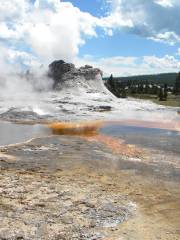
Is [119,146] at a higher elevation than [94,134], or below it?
below

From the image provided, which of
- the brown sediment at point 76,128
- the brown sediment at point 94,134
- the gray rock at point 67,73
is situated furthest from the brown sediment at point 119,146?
the gray rock at point 67,73

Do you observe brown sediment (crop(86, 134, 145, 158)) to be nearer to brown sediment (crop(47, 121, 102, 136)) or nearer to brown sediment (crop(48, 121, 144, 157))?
brown sediment (crop(48, 121, 144, 157))

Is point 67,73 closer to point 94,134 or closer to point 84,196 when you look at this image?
point 94,134

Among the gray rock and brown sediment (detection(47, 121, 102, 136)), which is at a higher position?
the gray rock

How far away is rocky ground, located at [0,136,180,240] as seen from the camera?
495 inches

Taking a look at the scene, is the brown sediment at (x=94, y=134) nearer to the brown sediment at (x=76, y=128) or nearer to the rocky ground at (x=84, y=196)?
the brown sediment at (x=76, y=128)

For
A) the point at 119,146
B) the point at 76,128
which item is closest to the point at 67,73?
the point at 76,128

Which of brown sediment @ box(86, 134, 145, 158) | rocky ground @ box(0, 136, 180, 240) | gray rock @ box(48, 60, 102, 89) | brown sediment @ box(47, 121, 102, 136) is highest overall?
gray rock @ box(48, 60, 102, 89)

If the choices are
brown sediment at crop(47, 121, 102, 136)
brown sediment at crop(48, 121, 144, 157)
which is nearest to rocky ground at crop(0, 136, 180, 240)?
brown sediment at crop(48, 121, 144, 157)

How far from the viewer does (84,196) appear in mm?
15398

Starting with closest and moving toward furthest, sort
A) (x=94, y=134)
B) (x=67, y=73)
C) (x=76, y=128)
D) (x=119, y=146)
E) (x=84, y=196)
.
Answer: (x=84, y=196), (x=119, y=146), (x=94, y=134), (x=76, y=128), (x=67, y=73)

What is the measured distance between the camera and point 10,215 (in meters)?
13.2

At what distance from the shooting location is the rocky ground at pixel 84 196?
12562 millimetres

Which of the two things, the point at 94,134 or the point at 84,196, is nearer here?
the point at 84,196
